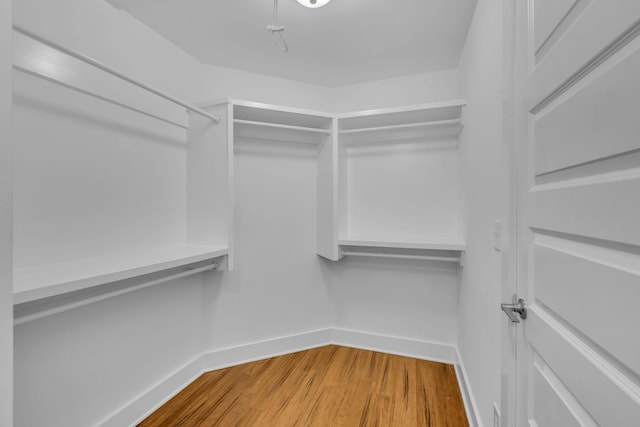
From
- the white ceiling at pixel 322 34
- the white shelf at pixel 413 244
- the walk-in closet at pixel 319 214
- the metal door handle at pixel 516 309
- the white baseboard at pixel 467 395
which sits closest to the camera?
the walk-in closet at pixel 319 214

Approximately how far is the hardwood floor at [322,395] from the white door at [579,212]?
3.50 feet

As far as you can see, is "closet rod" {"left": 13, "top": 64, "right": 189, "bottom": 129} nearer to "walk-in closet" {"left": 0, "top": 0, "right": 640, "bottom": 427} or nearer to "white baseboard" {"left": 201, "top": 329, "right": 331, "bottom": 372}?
"walk-in closet" {"left": 0, "top": 0, "right": 640, "bottom": 427}

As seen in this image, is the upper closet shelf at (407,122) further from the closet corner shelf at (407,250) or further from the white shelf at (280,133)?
the closet corner shelf at (407,250)

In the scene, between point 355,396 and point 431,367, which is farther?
point 431,367

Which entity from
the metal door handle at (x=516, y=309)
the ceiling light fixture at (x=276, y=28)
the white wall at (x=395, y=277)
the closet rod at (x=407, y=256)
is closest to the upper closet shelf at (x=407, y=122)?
the white wall at (x=395, y=277)

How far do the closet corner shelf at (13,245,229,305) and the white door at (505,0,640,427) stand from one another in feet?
5.21

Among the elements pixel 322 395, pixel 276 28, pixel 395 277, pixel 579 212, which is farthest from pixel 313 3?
pixel 322 395

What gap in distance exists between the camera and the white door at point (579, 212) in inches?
18.4

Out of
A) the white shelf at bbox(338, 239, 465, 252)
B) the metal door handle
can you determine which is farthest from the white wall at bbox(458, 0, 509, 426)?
the metal door handle

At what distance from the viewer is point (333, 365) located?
7.47 ft

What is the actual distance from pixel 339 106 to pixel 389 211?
3.54ft

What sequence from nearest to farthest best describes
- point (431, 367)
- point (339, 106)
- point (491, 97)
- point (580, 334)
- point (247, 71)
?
1. point (580, 334)
2. point (491, 97)
3. point (431, 367)
4. point (247, 71)
5. point (339, 106)

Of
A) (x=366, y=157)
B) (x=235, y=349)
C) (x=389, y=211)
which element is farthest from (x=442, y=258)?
(x=235, y=349)

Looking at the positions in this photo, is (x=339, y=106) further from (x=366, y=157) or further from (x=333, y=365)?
(x=333, y=365)
